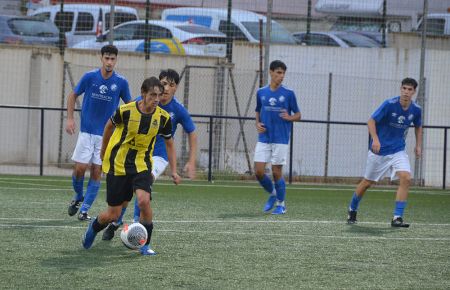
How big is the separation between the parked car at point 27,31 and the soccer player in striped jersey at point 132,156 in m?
15.0

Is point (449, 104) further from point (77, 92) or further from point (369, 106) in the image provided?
point (77, 92)

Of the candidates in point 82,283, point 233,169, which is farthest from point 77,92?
point 233,169

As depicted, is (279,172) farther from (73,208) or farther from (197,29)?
(197,29)

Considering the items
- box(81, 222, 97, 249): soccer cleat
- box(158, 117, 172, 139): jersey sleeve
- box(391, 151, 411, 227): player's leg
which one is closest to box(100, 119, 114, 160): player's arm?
box(158, 117, 172, 139): jersey sleeve

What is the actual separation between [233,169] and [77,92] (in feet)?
27.2

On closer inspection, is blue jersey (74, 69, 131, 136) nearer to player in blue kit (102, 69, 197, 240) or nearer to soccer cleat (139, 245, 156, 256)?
player in blue kit (102, 69, 197, 240)

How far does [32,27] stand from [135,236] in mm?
16273

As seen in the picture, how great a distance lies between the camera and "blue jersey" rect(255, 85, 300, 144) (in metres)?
13.5

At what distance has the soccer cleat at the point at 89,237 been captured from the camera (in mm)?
8920

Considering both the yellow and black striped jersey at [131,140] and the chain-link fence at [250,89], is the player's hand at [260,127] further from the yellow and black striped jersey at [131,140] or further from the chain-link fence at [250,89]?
the chain-link fence at [250,89]

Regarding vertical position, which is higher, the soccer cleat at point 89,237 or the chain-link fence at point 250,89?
the chain-link fence at point 250,89

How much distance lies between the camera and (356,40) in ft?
78.0

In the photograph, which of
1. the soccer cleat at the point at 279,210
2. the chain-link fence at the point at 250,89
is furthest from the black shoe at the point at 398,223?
the chain-link fence at the point at 250,89

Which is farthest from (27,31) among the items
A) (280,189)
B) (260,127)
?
(280,189)
